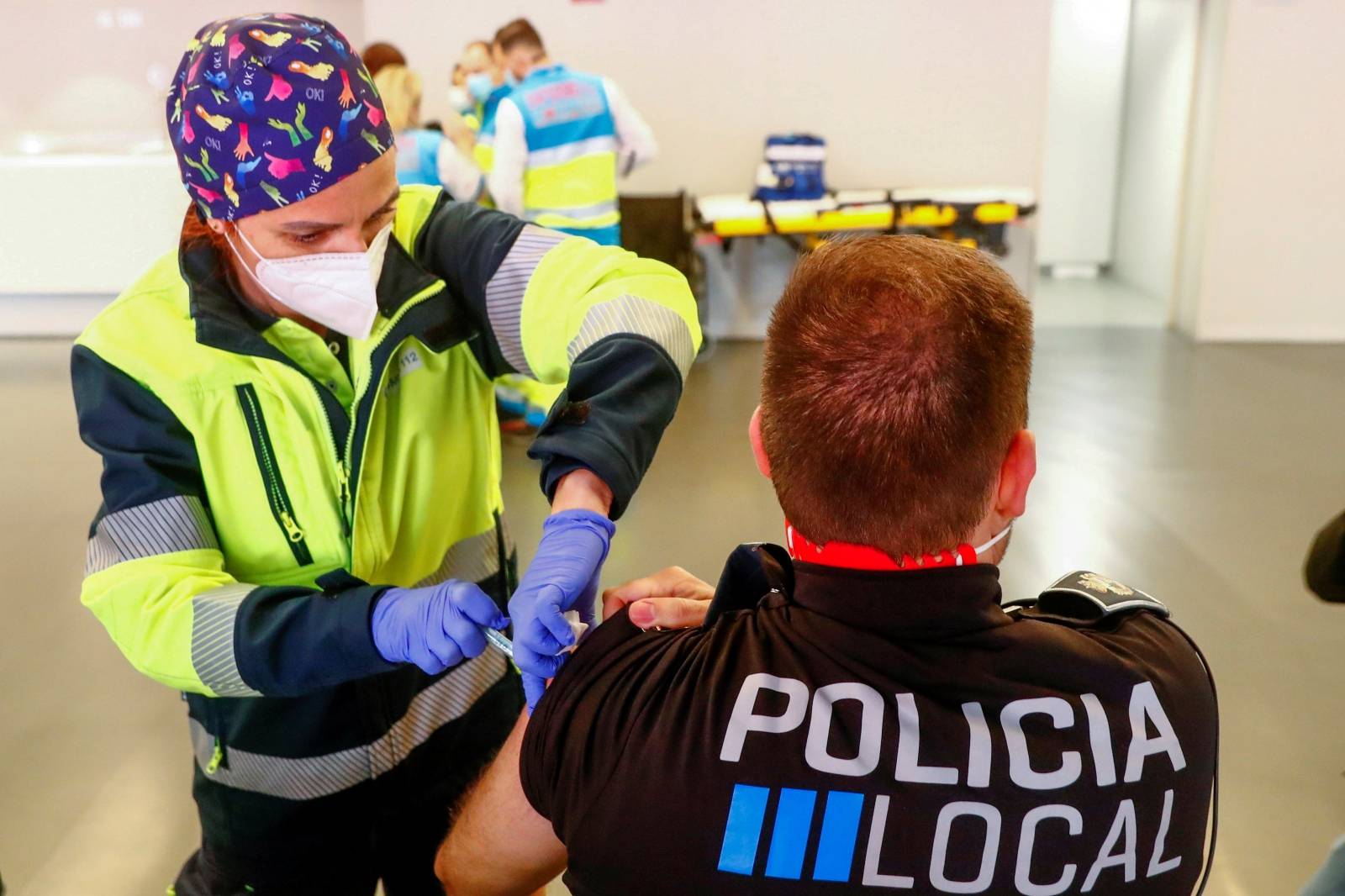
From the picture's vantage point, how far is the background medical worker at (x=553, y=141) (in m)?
4.50

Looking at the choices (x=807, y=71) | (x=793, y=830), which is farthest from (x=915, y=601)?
(x=807, y=71)

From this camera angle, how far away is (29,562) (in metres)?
3.63

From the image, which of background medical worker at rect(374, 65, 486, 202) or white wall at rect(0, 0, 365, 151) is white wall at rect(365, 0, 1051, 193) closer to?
background medical worker at rect(374, 65, 486, 202)

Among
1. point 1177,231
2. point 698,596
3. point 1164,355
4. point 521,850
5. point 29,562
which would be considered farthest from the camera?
point 1177,231

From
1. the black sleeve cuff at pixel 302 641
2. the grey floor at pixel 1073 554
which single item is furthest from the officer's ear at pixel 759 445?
the grey floor at pixel 1073 554

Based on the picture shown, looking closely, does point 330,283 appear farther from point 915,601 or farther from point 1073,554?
point 1073,554

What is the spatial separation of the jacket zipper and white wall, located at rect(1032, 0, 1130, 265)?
729cm

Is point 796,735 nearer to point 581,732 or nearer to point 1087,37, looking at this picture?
point 581,732

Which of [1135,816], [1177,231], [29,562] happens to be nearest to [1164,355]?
[1177,231]

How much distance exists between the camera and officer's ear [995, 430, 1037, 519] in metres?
0.83

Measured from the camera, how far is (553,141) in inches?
180

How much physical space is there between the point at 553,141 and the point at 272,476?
3681 mm

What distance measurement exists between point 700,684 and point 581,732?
0.31ft

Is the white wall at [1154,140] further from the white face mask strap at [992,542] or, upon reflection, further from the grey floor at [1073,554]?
the white face mask strap at [992,542]
